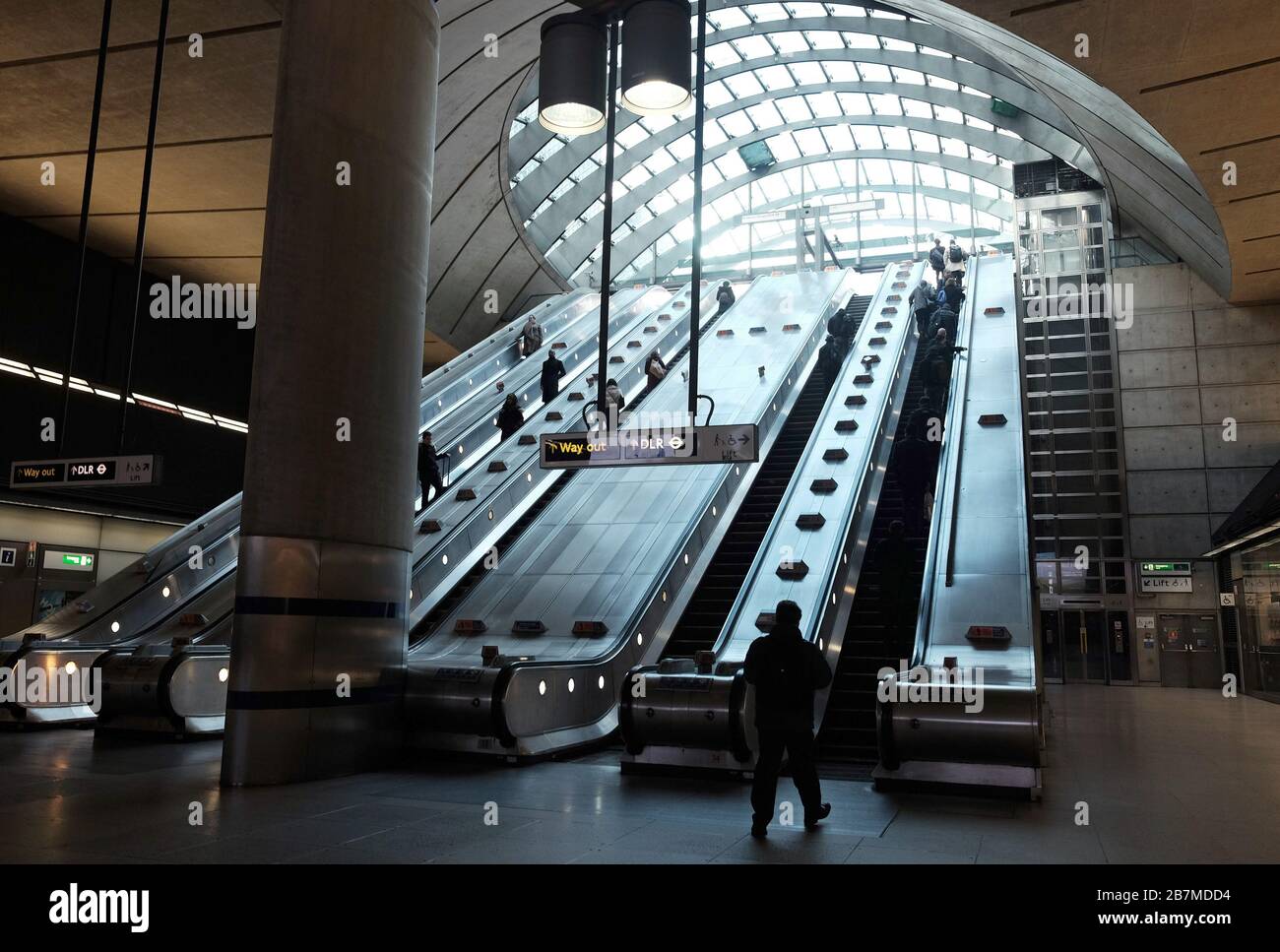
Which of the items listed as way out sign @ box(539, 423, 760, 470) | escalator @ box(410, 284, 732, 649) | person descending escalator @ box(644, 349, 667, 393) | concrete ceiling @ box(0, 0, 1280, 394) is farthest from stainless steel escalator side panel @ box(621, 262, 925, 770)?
concrete ceiling @ box(0, 0, 1280, 394)

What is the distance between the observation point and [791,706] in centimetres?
646

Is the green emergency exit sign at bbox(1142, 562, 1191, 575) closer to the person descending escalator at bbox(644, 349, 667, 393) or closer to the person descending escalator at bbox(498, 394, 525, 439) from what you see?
the person descending escalator at bbox(644, 349, 667, 393)

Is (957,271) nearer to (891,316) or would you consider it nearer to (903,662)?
(891,316)

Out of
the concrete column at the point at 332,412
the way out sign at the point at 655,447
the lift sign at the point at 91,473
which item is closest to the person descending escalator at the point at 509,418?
the lift sign at the point at 91,473

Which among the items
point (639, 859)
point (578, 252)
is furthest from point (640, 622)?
point (578, 252)

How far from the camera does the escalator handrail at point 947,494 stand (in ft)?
31.8

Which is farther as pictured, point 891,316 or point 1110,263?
point 1110,263

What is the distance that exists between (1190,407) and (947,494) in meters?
14.8

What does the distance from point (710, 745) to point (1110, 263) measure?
74.1 ft

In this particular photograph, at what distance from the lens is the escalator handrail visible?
9.69m

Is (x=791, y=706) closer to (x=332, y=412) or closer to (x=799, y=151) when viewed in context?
(x=332, y=412)

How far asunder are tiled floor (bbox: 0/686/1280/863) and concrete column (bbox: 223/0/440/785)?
0.67 metres

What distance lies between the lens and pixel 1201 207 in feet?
59.3

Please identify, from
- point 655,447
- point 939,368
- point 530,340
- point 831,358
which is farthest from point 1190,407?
point 655,447
